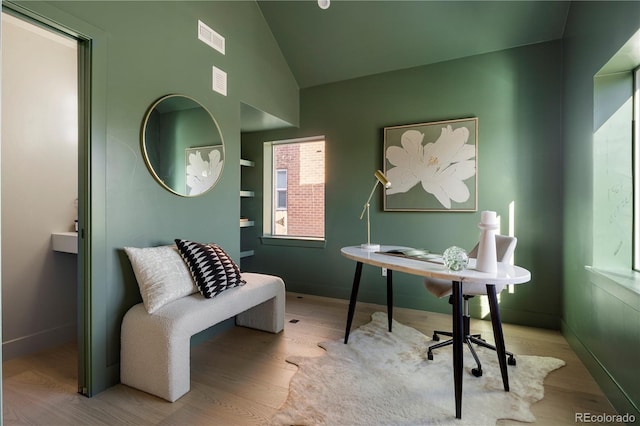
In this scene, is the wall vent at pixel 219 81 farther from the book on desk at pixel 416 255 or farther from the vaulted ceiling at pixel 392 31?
the book on desk at pixel 416 255

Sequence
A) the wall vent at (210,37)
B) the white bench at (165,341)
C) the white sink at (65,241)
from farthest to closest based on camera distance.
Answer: the wall vent at (210,37) < the white sink at (65,241) < the white bench at (165,341)

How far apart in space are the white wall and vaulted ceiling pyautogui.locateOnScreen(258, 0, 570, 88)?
6.48 ft

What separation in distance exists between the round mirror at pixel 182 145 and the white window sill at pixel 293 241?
5.01 ft

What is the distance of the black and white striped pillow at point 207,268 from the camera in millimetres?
2338

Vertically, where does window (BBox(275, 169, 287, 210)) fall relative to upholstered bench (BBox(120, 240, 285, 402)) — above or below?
above

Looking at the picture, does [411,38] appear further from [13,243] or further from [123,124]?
[13,243]

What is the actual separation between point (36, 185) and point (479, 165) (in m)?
3.80

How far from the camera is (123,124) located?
2207 mm

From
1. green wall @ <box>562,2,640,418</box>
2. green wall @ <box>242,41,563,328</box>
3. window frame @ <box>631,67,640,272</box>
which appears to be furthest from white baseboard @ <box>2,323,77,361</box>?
window frame @ <box>631,67,640,272</box>

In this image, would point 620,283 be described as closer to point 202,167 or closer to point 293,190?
point 202,167

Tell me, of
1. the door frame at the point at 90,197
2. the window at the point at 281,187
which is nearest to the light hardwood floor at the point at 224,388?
the door frame at the point at 90,197

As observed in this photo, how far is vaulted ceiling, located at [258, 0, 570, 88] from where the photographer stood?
297 centimetres

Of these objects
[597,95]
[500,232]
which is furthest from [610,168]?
[500,232]

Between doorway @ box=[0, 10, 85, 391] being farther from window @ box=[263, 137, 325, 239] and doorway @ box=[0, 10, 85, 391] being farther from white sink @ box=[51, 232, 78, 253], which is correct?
window @ box=[263, 137, 325, 239]
